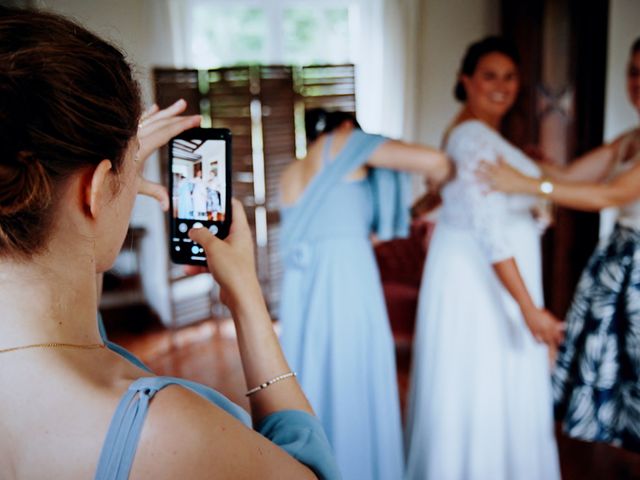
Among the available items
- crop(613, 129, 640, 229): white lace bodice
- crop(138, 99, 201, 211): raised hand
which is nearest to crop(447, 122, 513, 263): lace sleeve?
crop(613, 129, 640, 229): white lace bodice

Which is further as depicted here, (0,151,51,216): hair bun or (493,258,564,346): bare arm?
(493,258,564,346): bare arm

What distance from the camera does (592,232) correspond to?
1792 mm

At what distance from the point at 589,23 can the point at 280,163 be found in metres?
0.89

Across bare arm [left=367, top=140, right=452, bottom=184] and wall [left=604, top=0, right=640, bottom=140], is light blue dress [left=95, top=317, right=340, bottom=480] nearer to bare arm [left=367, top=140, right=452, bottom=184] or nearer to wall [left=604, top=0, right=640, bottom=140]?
bare arm [left=367, top=140, right=452, bottom=184]

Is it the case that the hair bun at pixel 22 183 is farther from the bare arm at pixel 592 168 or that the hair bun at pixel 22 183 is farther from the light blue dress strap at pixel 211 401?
the bare arm at pixel 592 168

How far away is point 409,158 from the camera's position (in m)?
1.01

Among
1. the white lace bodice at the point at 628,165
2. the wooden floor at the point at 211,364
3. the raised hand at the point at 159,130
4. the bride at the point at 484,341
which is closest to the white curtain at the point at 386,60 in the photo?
the bride at the point at 484,341

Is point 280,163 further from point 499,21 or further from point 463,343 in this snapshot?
point 463,343

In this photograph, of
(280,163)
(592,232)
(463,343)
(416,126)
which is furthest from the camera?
(592,232)

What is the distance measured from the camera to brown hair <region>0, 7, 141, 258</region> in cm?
29

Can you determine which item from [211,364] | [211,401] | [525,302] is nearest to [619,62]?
[525,302]

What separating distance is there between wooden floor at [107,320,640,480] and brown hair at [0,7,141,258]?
0.78m

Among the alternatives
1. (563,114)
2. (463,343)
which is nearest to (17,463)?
(463,343)

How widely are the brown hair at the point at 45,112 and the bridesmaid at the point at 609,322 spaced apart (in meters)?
0.86
